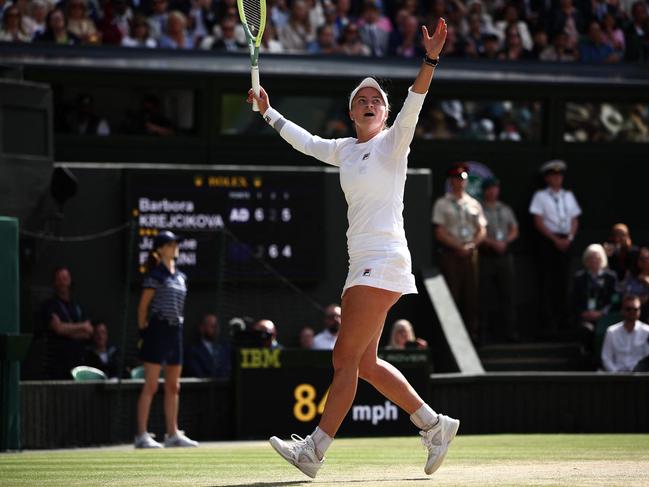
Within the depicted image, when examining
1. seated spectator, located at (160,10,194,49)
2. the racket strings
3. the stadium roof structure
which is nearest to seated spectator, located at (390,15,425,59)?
the stadium roof structure

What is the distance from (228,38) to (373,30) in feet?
7.72

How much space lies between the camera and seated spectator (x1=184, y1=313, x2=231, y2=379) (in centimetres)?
1595

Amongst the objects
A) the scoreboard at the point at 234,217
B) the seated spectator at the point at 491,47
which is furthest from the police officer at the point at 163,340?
the seated spectator at the point at 491,47

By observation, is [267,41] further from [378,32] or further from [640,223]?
[640,223]

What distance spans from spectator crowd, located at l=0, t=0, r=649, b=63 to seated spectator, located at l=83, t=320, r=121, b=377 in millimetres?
4354

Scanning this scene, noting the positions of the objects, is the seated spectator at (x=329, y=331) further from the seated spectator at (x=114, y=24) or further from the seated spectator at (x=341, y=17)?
the seated spectator at (x=341, y=17)

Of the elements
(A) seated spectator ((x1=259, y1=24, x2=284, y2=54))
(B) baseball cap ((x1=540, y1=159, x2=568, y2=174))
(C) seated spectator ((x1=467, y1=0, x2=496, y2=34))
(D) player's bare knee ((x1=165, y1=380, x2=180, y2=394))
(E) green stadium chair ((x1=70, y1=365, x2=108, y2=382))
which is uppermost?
(C) seated spectator ((x1=467, y1=0, x2=496, y2=34))

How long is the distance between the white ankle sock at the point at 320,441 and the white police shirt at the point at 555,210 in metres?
11.6

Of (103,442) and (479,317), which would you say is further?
(479,317)

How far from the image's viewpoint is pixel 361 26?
66.6ft

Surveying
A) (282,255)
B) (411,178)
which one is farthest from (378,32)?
(282,255)

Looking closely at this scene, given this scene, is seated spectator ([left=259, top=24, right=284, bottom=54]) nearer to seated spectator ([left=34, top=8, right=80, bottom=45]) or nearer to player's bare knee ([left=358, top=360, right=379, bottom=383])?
seated spectator ([left=34, top=8, right=80, bottom=45])

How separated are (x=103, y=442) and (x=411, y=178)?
5.62m

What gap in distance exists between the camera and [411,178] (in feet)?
59.0
